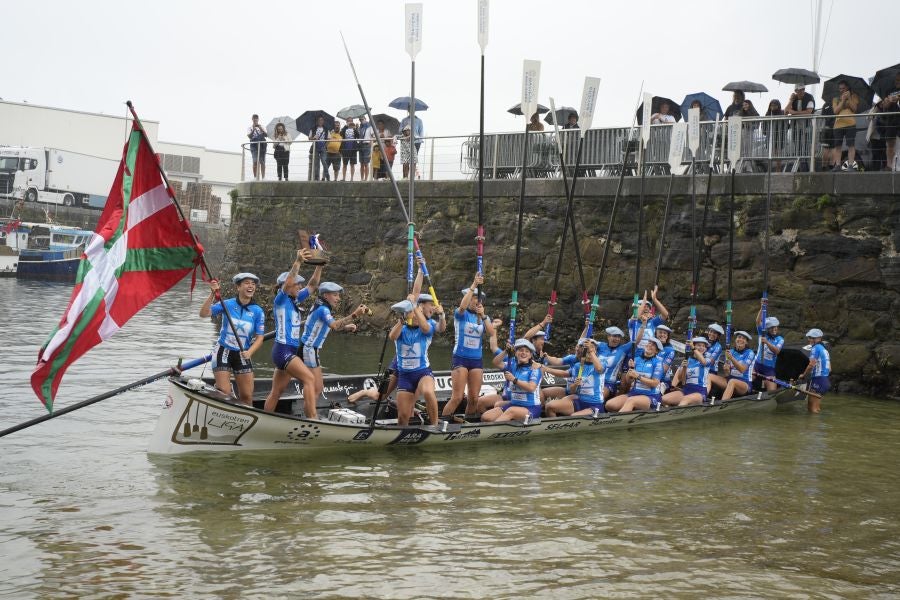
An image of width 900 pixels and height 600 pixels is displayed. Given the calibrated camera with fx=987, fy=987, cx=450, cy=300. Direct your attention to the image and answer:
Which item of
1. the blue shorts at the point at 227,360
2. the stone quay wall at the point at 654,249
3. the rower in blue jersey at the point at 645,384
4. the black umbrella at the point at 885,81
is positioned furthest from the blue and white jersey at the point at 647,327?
the blue shorts at the point at 227,360

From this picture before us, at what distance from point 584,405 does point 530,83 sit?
4.82 meters

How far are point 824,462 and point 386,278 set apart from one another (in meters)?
12.6

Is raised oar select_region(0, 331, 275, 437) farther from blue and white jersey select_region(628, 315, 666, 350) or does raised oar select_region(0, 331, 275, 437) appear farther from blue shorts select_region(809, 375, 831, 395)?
blue shorts select_region(809, 375, 831, 395)

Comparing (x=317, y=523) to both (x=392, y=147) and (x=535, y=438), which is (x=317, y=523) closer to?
(x=535, y=438)

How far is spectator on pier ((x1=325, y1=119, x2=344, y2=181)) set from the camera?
2469 centimetres

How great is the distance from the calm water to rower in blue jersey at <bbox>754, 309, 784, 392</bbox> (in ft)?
8.20

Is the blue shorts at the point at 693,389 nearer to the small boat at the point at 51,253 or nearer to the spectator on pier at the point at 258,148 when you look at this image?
the spectator on pier at the point at 258,148

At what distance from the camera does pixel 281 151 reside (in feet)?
84.3

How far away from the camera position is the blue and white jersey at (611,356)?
14266 millimetres

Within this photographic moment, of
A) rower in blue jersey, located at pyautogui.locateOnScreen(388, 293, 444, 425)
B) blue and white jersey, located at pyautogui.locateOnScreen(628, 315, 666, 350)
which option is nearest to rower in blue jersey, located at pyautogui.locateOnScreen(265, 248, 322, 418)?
rower in blue jersey, located at pyautogui.locateOnScreen(388, 293, 444, 425)

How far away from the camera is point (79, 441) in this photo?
12094mm

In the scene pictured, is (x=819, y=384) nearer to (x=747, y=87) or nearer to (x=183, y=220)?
(x=747, y=87)

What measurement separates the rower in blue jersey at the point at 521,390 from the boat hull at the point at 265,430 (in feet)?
0.81

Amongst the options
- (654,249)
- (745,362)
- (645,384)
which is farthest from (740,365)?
(654,249)
